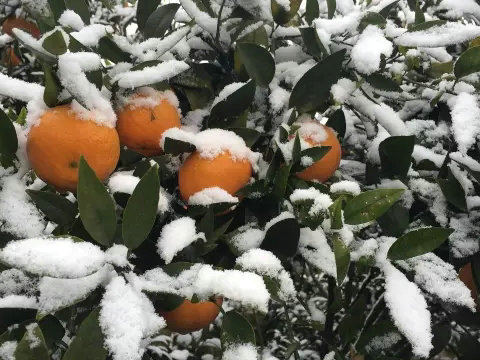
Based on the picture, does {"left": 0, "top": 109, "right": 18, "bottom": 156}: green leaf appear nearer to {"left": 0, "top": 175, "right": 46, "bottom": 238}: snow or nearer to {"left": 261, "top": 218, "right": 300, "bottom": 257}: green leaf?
{"left": 0, "top": 175, "right": 46, "bottom": 238}: snow

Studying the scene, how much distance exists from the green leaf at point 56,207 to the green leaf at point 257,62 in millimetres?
338

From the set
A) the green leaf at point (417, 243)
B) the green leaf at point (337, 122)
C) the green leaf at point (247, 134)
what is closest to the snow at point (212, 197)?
the green leaf at point (247, 134)

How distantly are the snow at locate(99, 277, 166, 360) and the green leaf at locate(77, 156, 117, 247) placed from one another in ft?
0.19

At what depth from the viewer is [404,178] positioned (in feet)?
2.88

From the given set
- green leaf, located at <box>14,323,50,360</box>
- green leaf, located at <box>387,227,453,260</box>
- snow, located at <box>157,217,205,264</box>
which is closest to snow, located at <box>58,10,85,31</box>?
snow, located at <box>157,217,205,264</box>

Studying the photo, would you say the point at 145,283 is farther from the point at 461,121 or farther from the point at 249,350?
the point at 461,121

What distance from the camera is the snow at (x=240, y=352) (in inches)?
22.9

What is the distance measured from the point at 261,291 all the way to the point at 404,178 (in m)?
0.44

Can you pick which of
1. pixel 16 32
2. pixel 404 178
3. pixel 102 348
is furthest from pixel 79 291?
pixel 404 178

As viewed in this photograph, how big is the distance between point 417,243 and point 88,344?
44 cm

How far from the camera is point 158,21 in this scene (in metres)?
0.92

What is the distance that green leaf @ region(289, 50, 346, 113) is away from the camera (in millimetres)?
802

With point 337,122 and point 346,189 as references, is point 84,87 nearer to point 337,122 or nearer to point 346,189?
point 346,189

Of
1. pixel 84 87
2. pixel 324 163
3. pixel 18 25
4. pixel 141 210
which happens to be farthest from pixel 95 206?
pixel 18 25
